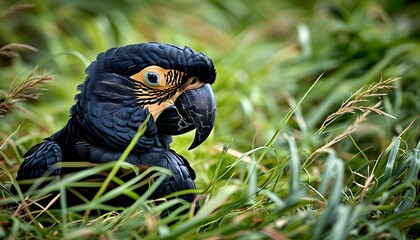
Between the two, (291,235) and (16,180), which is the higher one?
(16,180)

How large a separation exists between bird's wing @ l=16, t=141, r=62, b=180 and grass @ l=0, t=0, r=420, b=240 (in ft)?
0.19

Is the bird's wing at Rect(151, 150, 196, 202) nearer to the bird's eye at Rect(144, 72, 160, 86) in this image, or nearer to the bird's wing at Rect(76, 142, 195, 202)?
the bird's wing at Rect(76, 142, 195, 202)

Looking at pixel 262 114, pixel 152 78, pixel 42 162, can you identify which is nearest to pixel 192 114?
pixel 152 78

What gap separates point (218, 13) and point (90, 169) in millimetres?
2971

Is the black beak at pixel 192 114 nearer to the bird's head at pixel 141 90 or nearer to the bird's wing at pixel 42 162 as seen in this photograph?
the bird's head at pixel 141 90

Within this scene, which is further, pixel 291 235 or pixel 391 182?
pixel 391 182

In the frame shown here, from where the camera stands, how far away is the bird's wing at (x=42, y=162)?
67.9 inches

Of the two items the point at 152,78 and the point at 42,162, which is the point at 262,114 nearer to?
the point at 152,78

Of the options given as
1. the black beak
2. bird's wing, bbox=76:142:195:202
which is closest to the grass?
bird's wing, bbox=76:142:195:202

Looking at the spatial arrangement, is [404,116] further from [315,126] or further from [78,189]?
[78,189]

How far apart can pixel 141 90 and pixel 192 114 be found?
0.17 metres

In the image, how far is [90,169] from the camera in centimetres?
165

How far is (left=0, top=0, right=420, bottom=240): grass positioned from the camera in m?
1.63

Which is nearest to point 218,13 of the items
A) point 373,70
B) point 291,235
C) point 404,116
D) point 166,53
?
point 373,70
